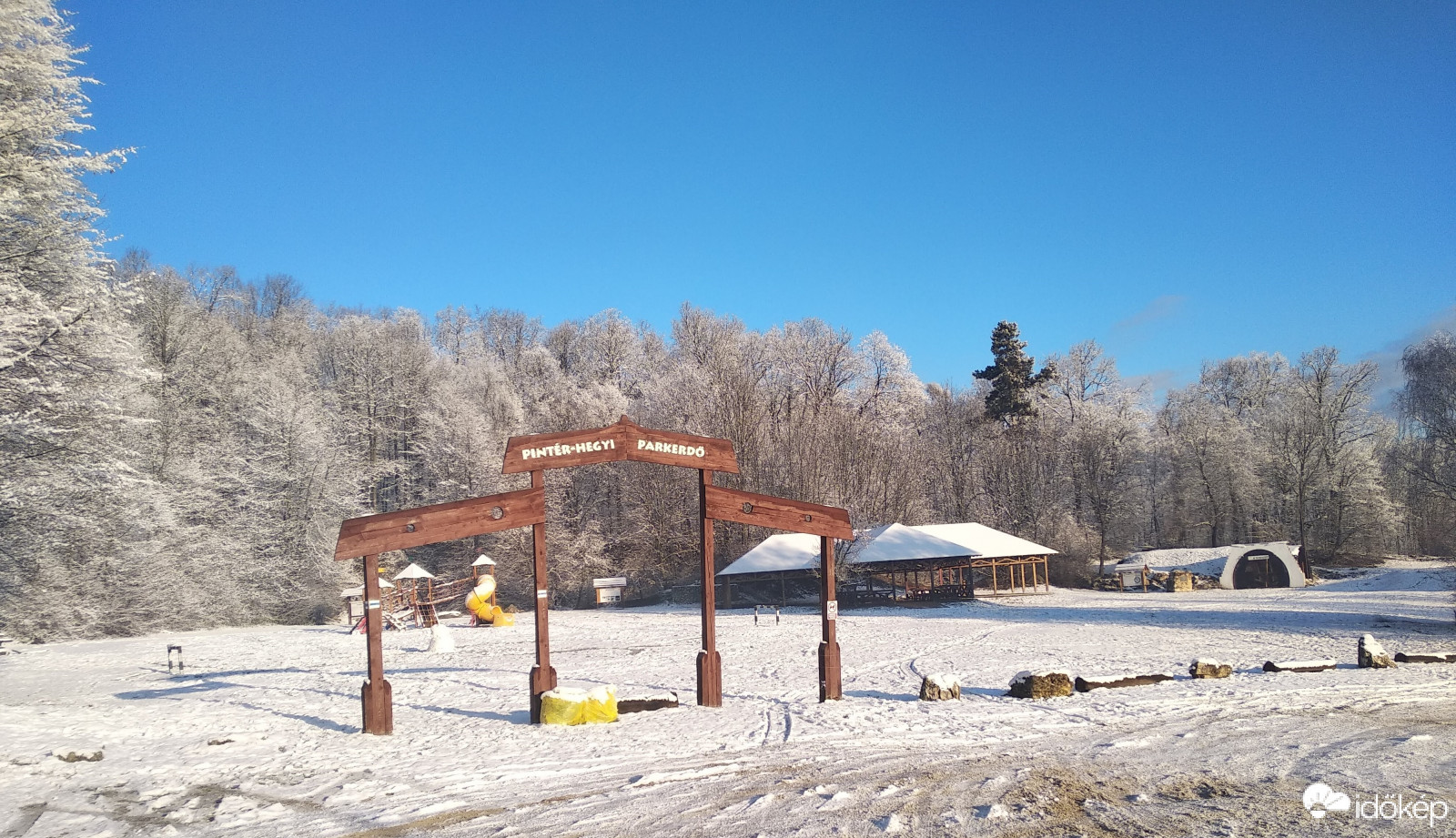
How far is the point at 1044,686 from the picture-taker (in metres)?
11.8

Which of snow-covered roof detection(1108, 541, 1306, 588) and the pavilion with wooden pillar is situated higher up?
the pavilion with wooden pillar

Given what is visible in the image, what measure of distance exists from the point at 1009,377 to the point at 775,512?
43.6 metres

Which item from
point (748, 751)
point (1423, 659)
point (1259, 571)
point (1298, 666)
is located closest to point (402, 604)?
point (748, 751)

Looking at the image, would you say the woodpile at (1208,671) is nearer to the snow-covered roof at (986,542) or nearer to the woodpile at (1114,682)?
the woodpile at (1114,682)

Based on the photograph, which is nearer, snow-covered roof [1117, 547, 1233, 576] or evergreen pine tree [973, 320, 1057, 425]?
snow-covered roof [1117, 547, 1233, 576]

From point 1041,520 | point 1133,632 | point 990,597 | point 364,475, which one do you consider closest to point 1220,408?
point 1041,520

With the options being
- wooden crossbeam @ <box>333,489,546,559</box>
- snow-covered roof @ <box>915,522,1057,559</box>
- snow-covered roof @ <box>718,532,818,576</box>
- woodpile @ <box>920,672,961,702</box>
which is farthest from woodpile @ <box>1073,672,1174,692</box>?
snow-covered roof @ <box>718,532,818,576</box>

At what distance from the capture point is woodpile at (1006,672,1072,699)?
1174 centimetres

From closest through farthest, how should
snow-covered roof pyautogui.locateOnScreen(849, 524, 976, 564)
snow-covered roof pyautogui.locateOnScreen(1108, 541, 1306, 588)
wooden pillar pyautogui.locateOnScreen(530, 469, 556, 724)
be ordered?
wooden pillar pyautogui.locateOnScreen(530, 469, 556, 724)
snow-covered roof pyautogui.locateOnScreen(849, 524, 976, 564)
snow-covered roof pyautogui.locateOnScreen(1108, 541, 1306, 588)

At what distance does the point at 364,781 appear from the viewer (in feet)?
26.0

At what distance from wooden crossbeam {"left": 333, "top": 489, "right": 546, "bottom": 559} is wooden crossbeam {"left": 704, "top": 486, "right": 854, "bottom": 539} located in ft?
7.80

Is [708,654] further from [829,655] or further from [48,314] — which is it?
[48,314]

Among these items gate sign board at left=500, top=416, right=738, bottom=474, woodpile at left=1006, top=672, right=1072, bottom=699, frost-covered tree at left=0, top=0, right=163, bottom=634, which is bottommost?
woodpile at left=1006, top=672, right=1072, bottom=699

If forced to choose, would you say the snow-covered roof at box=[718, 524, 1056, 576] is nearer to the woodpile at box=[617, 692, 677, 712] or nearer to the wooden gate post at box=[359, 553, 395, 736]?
the woodpile at box=[617, 692, 677, 712]
